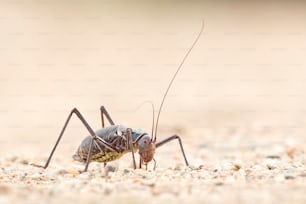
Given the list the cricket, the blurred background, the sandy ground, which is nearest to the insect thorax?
the cricket

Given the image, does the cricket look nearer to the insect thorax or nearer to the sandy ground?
the insect thorax

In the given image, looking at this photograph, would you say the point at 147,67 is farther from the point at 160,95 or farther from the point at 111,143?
the point at 111,143

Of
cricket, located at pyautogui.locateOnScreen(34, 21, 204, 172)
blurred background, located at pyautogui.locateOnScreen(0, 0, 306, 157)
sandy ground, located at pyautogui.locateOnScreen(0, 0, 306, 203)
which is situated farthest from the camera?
blurred background, located at pyautogui.locateOnScreen(0, 0, 306, 157)

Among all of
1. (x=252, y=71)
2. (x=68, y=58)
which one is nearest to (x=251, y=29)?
(x=252, y=71)

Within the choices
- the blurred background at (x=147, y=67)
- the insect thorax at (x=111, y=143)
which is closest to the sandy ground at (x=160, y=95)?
the blurred background at (x=147, y=67)

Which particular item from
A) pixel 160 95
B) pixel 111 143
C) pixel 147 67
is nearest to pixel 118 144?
pixel 111 143

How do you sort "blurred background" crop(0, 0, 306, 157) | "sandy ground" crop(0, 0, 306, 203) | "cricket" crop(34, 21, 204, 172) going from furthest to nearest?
1. "blurred background" crop(0, 0, 306, 157)
2. "cricket" crop(34, 21, 204, 172)
3. "sandy ground" crop(0, 0, 306, 203)
